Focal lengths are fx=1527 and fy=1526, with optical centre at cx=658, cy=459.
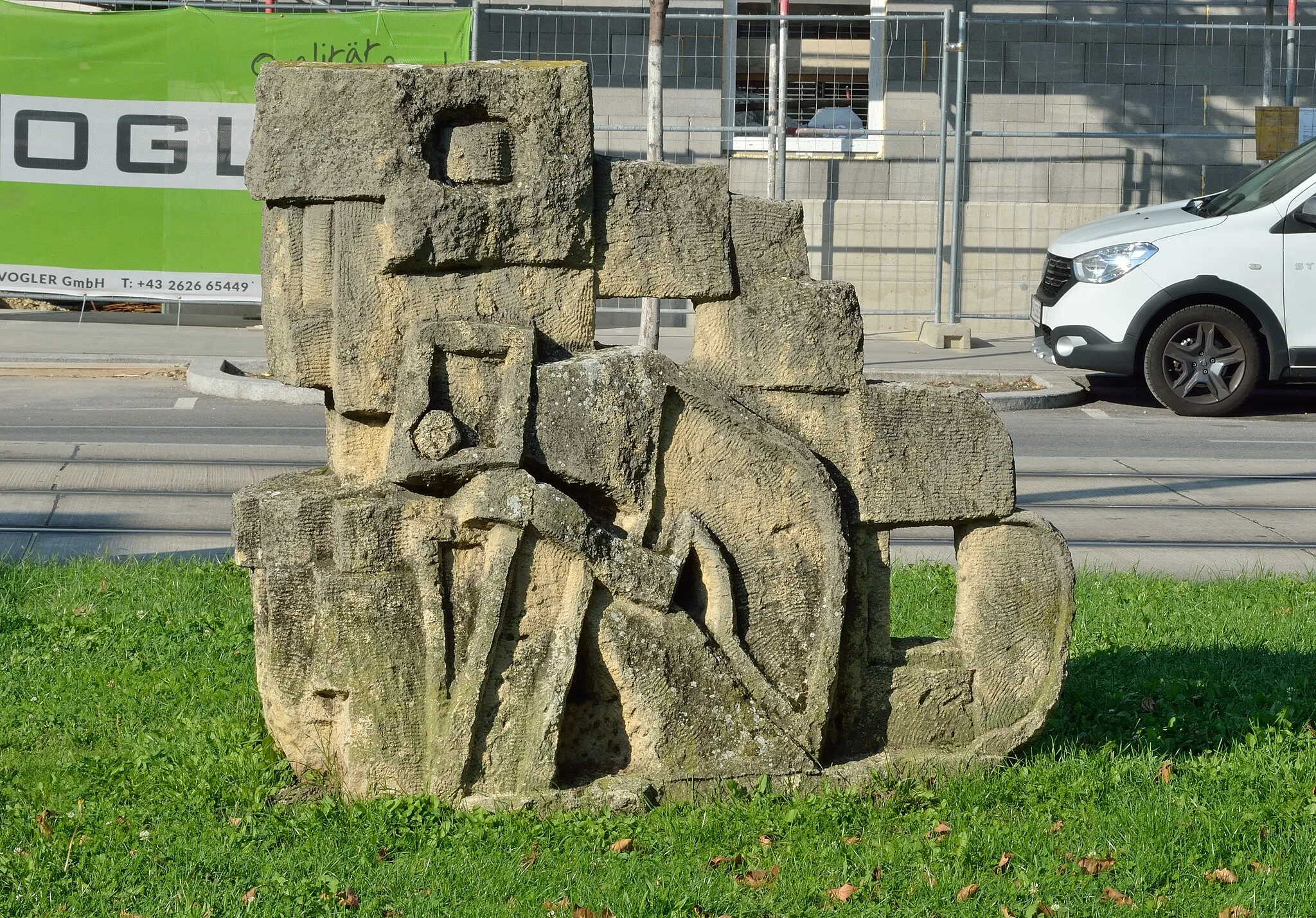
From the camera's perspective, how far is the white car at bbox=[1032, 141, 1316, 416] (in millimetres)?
11781

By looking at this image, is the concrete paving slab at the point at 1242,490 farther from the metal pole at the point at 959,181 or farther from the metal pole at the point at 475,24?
the metal pole at the point at 475,24

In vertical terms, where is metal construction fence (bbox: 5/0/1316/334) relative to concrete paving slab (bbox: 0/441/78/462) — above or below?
above

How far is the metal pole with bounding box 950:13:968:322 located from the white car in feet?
7.63

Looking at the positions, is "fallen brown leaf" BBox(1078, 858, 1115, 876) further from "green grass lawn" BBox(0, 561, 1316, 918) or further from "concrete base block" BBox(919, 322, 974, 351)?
"concrete base block" BBox(919, 322, 974, 351)

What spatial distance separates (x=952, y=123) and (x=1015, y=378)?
3737mm

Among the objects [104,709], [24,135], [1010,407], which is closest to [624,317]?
[1010,407]

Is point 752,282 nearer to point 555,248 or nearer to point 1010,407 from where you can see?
point 555,248

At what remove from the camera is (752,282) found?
179 inches

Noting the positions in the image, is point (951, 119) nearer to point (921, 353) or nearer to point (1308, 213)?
point (921, 353)

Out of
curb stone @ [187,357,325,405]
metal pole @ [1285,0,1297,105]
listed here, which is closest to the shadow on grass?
Result: curb stone @ [187,357,325,405]

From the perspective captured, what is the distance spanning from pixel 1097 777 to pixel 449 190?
2.61 meters

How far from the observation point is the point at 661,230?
4.45m

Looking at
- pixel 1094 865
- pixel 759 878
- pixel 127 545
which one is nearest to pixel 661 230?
pixel 759 878

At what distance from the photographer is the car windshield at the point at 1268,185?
1191 centimetres
